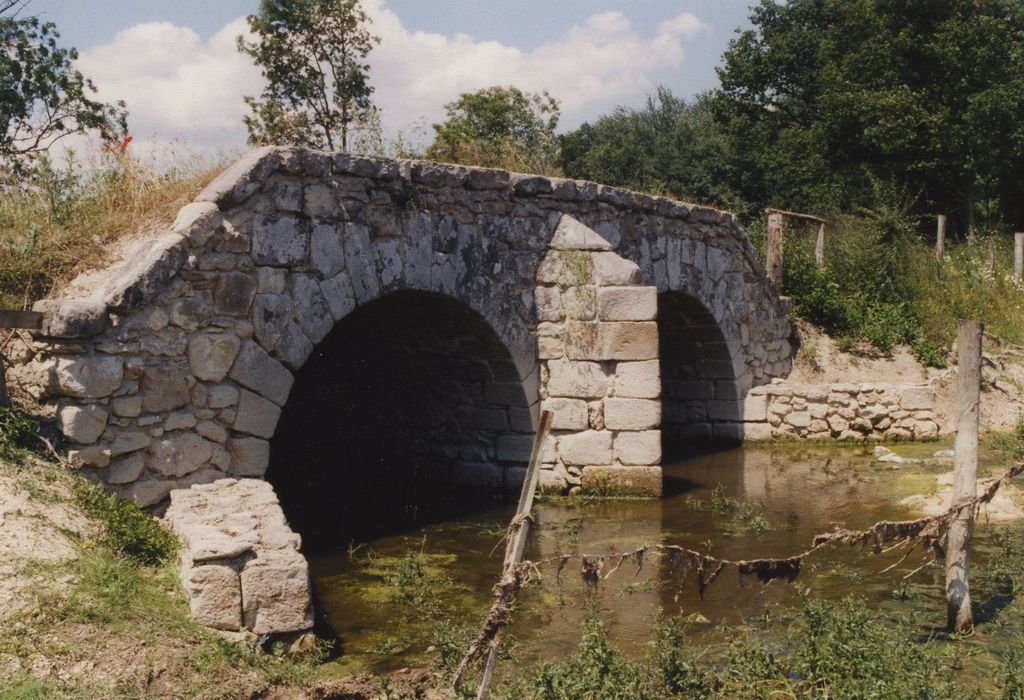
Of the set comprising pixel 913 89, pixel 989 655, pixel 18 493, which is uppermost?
pixel 913 89

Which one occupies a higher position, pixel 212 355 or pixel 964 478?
pixel 212 355

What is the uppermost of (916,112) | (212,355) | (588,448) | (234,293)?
(916,112)

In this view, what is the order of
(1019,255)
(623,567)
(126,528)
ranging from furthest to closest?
(1019,255) < (623,567) < (126,528)

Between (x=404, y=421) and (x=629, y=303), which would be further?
(x=404, y=421)

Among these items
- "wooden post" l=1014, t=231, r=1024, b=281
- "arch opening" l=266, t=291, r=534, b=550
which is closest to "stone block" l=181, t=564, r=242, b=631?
"arch opening" l=266, t=291, r=534, b=550

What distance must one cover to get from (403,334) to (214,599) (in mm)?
4460

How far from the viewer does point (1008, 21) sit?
24.6 m

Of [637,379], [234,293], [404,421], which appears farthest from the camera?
[404,421]

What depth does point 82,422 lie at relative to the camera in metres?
5.70

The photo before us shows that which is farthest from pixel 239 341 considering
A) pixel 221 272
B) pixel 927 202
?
pixel 927 202

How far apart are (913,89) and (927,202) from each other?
2555 millimetres

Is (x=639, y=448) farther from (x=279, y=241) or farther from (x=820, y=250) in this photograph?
(x=820, y=250)

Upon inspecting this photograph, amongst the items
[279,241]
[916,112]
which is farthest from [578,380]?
[916,112]

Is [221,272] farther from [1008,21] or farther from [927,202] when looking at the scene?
[1008,21]
